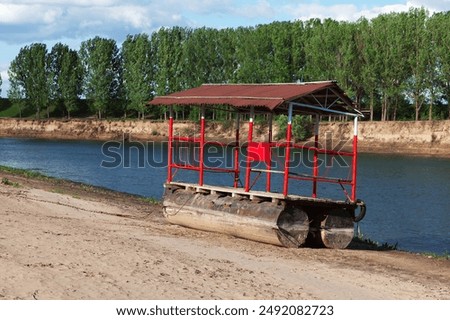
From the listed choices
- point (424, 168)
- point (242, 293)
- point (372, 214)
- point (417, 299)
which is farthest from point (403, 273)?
Answer: point (424, 168)

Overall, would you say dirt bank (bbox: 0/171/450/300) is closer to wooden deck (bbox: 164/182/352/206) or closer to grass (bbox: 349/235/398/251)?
grass (bbox: 349/235/398/251)

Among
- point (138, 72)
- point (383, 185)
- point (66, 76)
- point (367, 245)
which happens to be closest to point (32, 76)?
point (66, 76)

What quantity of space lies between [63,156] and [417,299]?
62.4 metres

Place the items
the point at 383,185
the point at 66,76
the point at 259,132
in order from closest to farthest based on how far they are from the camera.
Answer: the point at 383,185 → the point at 259,132 → the point at 66,76

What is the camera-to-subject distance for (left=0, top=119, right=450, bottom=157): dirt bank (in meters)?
85.4

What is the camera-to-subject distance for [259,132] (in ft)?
326

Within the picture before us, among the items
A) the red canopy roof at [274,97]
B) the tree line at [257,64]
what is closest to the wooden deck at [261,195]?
the red canopy roof at [274,97]

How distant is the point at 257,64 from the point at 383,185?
53945 mm

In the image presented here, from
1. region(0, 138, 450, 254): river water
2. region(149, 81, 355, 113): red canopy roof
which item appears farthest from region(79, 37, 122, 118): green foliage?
region(149, 81, 355, 113): red canopy roof

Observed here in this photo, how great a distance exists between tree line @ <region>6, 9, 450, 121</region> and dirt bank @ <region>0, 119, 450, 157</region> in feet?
8.37

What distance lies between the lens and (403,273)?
59.0ft

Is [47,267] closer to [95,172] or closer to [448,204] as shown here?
[448,204]

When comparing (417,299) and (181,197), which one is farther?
(181,197)

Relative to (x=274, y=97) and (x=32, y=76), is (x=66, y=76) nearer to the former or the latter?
(x=32, y=76)
